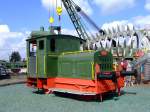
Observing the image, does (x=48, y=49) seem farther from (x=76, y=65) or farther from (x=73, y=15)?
(x=73, y=15)

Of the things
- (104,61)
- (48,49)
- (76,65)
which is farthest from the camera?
(48,49)

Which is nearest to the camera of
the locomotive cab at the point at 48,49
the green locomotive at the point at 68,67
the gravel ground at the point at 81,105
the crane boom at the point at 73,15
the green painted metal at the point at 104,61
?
the gravel ground at the point at 81,105

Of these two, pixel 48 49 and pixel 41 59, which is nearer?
pixel 48 49

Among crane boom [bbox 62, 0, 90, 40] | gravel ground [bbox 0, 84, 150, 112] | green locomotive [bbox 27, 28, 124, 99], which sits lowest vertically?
gravel ground [bbox 0, 84, 150, 112]

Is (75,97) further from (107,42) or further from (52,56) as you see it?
(107,42)

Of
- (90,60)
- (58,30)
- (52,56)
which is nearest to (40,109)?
(90,60)

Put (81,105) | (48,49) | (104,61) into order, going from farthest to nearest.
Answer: (48,49) → (104,61) → (81,105)

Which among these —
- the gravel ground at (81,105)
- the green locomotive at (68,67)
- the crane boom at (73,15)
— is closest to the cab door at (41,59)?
the green locomotive at (68,67)

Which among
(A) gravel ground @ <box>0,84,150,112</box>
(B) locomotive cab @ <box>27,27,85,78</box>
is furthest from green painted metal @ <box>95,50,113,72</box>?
(B) locomotive cab @ <box>27,27,85,78</box>

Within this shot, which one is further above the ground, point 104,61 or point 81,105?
point 104,61

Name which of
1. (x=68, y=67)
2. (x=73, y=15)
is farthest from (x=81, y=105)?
(x=73, y=15)

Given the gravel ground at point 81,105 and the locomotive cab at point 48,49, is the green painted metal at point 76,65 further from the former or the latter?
the gravel ground at point 81,105

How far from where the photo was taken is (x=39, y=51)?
15.2 metres

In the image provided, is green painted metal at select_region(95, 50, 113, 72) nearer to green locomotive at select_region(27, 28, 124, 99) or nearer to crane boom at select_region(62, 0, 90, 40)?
green locomotive at select_region(27, 28, 124, 99)
